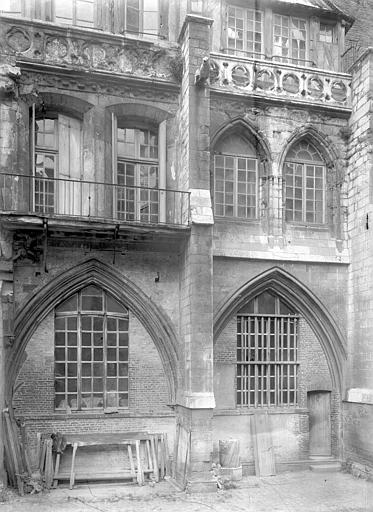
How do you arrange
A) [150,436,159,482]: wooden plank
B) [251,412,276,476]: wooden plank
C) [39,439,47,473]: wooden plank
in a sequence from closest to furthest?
[39,439,47,473]: wooden plank, [150,436,159,482]: wooden plank, [251,412,276,476]: wooden plank

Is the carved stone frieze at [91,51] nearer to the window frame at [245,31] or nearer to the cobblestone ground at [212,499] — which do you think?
the window frame at [245,31]

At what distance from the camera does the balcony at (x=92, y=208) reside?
12312 millimetres

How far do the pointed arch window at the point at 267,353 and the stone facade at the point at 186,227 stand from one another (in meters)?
0.18

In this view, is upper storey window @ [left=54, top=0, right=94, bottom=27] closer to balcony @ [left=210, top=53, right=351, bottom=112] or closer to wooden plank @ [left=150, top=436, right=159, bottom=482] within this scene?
balcony @ [left=210, top=53, right=351, bottom=112]

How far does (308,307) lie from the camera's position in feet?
49.1

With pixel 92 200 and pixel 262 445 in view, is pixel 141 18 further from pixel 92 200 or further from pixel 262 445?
pixel 262 445

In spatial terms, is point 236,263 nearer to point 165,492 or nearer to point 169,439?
point 169,439

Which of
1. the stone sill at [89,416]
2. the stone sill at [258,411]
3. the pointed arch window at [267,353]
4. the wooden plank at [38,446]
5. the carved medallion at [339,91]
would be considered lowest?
the wooden plank at [38,446]

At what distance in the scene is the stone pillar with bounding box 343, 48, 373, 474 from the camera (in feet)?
46.3

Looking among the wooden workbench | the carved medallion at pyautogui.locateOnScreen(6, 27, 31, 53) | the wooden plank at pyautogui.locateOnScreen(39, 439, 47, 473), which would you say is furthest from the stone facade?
the wooden plank at pyautogui.locateOnScreen(39, 439, 47, 473)

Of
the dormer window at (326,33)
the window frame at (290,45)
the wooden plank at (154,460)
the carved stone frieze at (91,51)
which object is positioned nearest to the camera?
the wooden plank at (154,460)

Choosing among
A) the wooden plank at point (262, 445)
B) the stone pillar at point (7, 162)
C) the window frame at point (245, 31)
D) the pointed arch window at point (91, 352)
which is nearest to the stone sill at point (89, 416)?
the pointed arch window at point (91, 352)

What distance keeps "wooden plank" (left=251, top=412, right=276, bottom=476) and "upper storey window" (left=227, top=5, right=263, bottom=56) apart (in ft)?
29.3

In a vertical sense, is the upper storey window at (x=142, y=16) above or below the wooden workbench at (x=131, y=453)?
above
